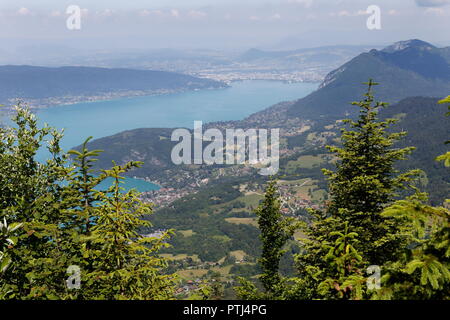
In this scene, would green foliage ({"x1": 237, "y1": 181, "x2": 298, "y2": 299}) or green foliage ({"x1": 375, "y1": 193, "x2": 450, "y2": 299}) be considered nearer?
green foliage ({"x1": 375, "y1": 193, "x2": 450, "y2": 299})

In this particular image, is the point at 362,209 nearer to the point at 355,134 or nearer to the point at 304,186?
the point at 355,134

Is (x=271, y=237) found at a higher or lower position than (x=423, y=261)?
lower

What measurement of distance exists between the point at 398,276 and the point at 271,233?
10630 millimetres

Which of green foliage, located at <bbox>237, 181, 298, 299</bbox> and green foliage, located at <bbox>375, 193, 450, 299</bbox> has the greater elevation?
green foliage, located at <bbox>375, 193, 450, 299</bbox>

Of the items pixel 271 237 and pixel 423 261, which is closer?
pixel 423 261

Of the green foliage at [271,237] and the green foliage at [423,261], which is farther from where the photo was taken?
the green foliage at [271,237]

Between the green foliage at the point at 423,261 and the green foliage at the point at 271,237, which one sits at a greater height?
the green foliage at the point at 423,261

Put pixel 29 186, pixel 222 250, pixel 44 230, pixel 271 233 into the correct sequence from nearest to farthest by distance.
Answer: pixel 44 230 < pixel 29 186 < pixel 271 233 < pixel 222 250

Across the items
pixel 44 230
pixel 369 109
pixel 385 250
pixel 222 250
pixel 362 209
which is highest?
pixel 369 109

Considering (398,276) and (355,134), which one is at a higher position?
(355,134)
